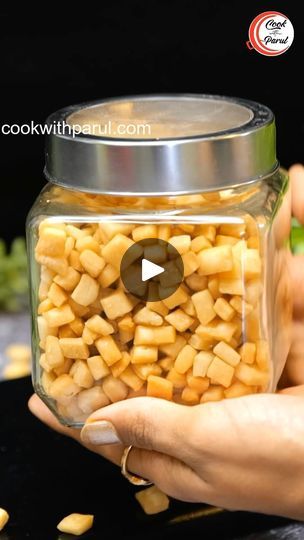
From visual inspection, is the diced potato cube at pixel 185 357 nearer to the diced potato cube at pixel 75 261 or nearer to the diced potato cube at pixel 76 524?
the diced potato cube at pixel 75 261

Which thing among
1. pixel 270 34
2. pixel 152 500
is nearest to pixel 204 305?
pixel 152 500

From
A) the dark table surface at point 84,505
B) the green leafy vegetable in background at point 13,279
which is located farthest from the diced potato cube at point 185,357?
the green leafy vegetable in background at point 13,279

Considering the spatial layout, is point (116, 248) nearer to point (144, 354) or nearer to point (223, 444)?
point (144, 354)

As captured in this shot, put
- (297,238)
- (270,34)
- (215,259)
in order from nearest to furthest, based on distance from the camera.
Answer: (215,259) → (270,34) → (297,238)

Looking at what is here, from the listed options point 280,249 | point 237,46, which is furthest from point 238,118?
point 237,46

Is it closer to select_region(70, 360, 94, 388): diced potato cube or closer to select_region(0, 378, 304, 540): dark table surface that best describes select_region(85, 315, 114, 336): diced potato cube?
select_region(70, 360, 94, 388): diced potato cube

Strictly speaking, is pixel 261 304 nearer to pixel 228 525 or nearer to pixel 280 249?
pixel 280 249
